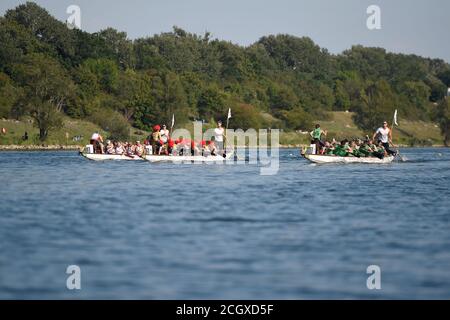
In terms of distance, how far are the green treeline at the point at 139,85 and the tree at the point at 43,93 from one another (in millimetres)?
129

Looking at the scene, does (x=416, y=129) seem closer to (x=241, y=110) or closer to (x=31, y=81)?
(x=241, y=110)

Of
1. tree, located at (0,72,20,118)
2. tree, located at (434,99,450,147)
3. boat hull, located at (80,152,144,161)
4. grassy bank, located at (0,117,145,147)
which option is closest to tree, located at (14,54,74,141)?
tree, located at (0,72,20,118)

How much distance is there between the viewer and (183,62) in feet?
595

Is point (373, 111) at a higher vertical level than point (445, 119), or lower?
higher

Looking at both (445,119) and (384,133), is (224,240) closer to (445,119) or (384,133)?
(384,133)

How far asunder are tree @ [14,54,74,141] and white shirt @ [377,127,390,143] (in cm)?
6162

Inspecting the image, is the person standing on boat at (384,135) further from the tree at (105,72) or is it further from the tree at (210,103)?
the tree at (210,103)

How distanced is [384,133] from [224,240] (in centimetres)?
4044

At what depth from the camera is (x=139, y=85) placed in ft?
476

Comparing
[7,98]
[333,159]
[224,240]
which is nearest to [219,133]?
[333,159]

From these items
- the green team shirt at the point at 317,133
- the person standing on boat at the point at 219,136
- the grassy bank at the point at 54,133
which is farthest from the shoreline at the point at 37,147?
the green team shirt at the point at 317,133

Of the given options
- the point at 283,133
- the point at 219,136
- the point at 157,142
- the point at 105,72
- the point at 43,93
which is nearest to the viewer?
the point at 219,136

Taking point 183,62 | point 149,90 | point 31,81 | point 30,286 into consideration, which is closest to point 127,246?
point 30,286

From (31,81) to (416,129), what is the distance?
9776 cm
